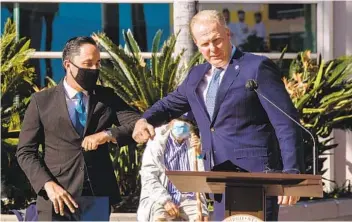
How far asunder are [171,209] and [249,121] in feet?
9.46

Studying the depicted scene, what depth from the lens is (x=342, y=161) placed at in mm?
11414

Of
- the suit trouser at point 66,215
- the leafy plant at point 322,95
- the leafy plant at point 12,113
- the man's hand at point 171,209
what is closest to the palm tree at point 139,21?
the leafy plant at point 12,113

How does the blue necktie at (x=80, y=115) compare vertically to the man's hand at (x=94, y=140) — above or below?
above

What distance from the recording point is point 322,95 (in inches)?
405

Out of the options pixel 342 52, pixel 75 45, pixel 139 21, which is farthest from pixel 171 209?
pixel 342 52

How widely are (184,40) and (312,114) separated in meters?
1.59

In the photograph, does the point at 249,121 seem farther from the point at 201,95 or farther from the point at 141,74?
the point at 141,74

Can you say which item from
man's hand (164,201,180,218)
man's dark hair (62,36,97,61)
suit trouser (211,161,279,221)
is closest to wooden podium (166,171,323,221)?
suit trouser (211,161,279,221)

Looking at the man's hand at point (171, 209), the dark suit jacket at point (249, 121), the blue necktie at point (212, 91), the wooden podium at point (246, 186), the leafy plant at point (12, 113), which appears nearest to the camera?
the wooden podium at point (246, 186)

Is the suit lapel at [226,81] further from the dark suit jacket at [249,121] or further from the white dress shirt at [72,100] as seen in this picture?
the white dress shirt at [72,100]

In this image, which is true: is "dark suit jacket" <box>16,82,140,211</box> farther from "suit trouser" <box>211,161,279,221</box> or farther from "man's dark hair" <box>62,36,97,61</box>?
"suit trouser" <box>211,161,279,221</box>

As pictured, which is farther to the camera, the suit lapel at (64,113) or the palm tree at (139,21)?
the palm tree at (139,21)

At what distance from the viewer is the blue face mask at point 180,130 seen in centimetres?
792

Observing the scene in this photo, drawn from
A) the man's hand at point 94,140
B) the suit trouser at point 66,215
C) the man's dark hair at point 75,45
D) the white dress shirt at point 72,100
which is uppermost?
the man's dark hair at point 75,45
